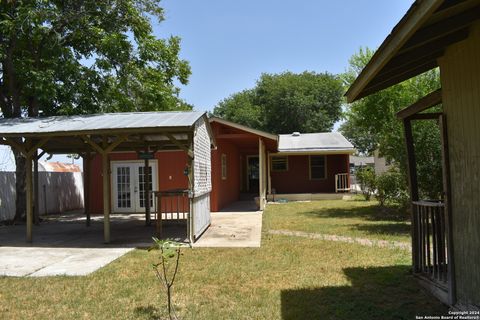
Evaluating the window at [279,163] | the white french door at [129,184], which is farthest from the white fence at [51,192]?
the window at [279,163]

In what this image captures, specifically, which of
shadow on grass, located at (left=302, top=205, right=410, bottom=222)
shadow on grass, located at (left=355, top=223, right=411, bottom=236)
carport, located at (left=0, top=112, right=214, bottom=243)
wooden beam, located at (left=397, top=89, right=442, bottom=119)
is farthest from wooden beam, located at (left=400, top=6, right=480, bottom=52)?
shadow on grass, located at (left=302, top=205, right=410, bottom=222)

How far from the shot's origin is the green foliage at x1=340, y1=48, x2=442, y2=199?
34.1 feet

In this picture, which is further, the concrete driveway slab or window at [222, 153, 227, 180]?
window at [222, 153, 227, 180]

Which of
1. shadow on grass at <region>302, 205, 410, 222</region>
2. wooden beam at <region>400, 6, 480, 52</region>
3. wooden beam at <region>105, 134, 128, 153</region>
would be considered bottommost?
shadow on grass at <region>302, 205, 410, 222</region>

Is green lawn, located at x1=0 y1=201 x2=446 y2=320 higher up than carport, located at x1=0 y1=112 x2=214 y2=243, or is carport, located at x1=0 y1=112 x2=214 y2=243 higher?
carport, located at x1=0 y1=112 x2=214 y2=243

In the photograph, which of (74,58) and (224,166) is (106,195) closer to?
(74,58)

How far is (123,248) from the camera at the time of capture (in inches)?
357

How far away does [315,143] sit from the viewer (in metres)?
23.4

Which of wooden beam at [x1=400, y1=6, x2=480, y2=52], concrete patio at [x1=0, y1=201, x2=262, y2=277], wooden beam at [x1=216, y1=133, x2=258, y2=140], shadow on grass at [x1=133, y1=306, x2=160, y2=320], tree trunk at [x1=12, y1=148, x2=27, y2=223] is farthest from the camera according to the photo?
wooden beam at [x1=216, y1=133, x2=258, y2=140]

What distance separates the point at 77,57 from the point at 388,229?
12.2 metres

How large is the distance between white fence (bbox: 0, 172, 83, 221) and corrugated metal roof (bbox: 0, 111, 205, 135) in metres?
5.13

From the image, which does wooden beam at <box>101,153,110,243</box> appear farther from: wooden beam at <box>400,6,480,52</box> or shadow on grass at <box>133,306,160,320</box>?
wooden beam at <box>400,6,480,52</box>

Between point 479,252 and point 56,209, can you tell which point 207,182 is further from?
point 56,209

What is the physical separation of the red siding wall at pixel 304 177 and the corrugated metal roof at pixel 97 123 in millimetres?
13402
